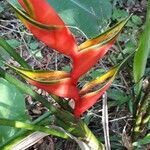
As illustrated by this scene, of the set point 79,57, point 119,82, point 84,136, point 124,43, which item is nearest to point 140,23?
point 124,43

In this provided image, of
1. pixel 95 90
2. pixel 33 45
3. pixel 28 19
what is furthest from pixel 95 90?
pixel 33 45

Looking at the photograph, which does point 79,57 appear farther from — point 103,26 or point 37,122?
point 103,26

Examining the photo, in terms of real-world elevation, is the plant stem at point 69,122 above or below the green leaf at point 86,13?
below

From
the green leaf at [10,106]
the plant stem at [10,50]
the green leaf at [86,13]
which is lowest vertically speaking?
the green leaf at [10,106]

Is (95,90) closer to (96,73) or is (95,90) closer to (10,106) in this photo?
(10,106)

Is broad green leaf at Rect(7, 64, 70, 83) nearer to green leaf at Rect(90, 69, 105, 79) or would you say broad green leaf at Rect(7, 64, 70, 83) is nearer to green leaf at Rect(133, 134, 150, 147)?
green leaf at Rect(133, 134, 150, 147)

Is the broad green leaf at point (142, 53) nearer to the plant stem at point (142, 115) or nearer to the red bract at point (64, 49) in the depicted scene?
the plant stem at point (142, 115)

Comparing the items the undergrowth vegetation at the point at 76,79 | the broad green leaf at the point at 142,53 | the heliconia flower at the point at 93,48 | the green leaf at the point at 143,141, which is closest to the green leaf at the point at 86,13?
the undergrowth vegetation at the point at 76,79
